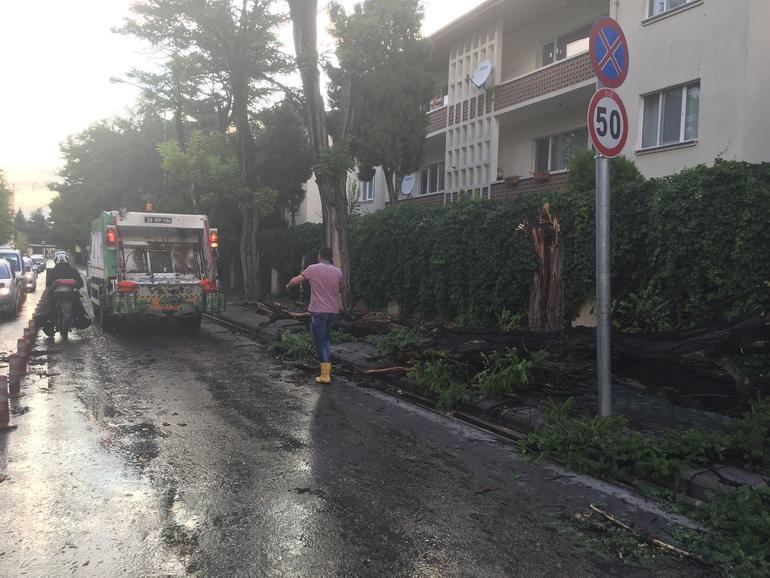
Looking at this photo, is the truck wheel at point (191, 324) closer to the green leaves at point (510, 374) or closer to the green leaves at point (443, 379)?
the green leaves at point (443, 379)

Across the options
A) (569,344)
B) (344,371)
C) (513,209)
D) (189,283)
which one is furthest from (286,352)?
(569,344)

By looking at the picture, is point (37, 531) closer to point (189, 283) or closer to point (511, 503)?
point (511, 503)

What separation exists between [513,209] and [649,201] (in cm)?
278

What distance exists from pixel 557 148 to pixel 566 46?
2842 mm

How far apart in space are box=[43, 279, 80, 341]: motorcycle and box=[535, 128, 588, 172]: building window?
40.2 feet

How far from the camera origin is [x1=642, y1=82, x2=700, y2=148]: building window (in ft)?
40.6

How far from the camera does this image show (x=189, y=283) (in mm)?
12938

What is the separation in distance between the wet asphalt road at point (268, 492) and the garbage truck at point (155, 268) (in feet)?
16.5

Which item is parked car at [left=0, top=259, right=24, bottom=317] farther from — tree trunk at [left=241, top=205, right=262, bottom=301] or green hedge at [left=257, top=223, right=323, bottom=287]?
green hedge at [left=257, top=223, right=323, bottom=287]

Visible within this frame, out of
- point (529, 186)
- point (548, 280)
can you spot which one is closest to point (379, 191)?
point (529, 186)

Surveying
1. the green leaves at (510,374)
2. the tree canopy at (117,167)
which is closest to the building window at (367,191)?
the tree canopy at (117,167)

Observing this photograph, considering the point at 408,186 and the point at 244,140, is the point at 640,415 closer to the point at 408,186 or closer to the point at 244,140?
the point at 244,140

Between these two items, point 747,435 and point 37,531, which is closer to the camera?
point 37,531

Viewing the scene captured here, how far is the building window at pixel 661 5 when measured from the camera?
12.8m
